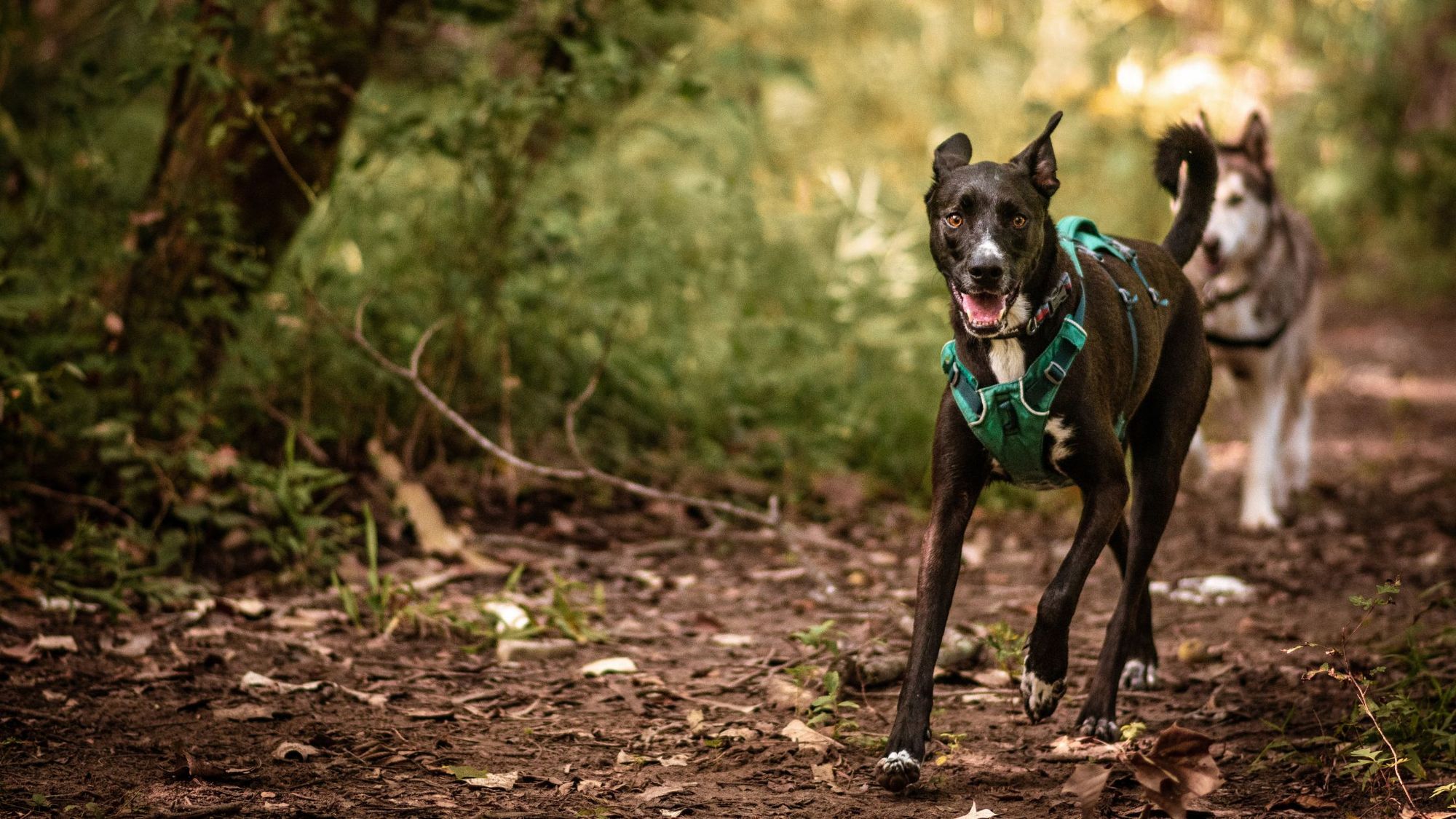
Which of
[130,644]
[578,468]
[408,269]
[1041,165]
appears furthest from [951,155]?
[408,269]

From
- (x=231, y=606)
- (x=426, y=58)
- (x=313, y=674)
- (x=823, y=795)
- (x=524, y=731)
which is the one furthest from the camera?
(x=426, y=58)

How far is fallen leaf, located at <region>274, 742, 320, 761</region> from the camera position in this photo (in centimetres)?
352

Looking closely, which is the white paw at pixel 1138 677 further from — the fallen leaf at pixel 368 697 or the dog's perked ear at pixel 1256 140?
the dog's perked ear at pixel 1256 140

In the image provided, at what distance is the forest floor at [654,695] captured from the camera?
3.36 meters

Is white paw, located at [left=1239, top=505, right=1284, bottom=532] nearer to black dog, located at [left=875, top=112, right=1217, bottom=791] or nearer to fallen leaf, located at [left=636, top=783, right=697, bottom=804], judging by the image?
black dog, located at [left=875, top=112, right=1217, bottom=791]

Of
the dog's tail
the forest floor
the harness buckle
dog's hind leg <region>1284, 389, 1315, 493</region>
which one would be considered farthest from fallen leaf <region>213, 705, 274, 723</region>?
dog's hind leg <region>1284, 389, 1315, 493</region>

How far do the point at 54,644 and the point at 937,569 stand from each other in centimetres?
275

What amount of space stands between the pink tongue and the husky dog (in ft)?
12.3

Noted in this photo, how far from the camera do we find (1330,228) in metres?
17.4

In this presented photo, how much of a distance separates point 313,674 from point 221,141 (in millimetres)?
2559

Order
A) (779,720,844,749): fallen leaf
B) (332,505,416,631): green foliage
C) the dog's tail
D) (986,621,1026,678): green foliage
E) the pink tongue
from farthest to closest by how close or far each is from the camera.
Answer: (332,505,416,631): green foliage → the dog's tail → (986,621,1026,678): green foliage → (779,720,844,749): fallen leaf → the pink tongue

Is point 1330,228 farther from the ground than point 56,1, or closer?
farther from the ground

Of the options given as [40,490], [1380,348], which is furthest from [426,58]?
[1380,348]

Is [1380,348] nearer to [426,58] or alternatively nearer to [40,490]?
[426,58]
